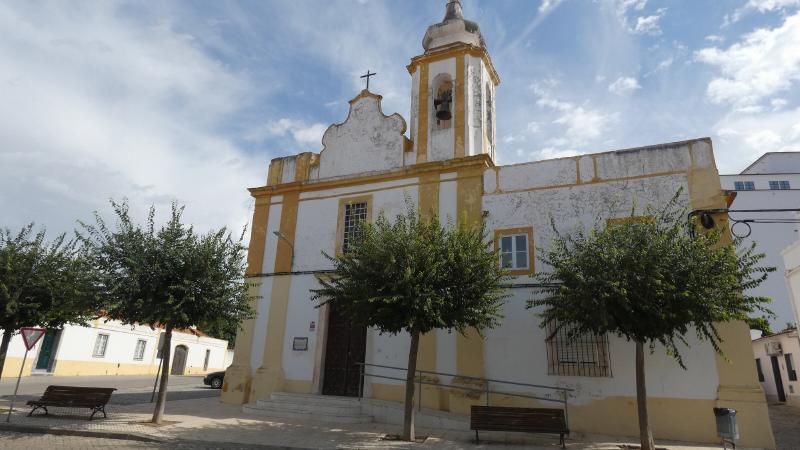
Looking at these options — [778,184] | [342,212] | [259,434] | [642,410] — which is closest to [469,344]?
[642,410]

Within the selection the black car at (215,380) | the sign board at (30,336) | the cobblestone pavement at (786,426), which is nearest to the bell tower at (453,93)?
the cobblestone pavement at (786,426)

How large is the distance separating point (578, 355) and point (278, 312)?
8.32 metres

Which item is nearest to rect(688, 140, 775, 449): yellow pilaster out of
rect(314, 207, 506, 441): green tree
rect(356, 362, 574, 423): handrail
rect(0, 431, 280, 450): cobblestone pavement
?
rect(356, 362, 574, 423): handrail

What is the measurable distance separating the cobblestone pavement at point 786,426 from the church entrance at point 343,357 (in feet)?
31.7

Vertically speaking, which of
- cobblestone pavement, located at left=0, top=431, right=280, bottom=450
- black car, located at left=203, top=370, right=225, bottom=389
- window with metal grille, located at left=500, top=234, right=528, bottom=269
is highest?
window with metal grille, located at left=500, top=234, right=528, bottom=269

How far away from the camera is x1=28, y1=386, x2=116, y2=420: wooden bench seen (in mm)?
10906

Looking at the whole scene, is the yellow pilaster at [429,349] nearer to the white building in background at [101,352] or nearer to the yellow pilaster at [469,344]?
the yellow pilaster at [469,344]

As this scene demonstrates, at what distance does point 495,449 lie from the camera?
9312 mm

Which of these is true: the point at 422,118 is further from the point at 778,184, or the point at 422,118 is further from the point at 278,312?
the point at 778,184

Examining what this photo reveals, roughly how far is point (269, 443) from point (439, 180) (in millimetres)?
8085

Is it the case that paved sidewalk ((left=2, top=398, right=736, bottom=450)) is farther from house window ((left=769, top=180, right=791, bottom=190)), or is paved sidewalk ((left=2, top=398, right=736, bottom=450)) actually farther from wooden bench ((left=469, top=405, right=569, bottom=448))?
house window ((left=769, top=180, right=791, bottom=190))

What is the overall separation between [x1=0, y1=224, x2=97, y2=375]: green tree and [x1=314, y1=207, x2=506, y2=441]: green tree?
674cm

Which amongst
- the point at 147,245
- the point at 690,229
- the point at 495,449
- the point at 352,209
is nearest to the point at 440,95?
the point at 352,209

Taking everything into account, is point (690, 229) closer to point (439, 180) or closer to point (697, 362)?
point (697, 362)
